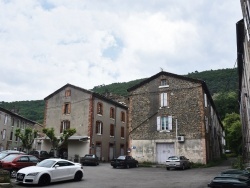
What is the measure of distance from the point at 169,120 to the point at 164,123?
2.24 feet

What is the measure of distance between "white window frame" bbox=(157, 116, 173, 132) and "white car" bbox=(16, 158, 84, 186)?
50.2 ft

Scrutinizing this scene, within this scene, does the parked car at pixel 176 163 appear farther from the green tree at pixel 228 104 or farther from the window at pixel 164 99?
the green tree at pixel 228 104

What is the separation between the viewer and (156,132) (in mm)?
30422

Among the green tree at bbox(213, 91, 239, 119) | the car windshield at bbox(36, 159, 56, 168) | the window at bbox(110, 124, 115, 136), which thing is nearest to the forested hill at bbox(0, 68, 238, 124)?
the green tree at bbox(213, 91, 239, 119)

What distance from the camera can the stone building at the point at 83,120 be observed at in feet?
114

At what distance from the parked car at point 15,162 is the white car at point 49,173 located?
2801 millimetres

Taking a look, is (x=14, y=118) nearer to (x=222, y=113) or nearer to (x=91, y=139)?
(x=91, y=139)

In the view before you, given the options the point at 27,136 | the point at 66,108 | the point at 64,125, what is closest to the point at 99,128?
the point at 64,125

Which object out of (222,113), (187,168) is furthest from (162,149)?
(222,113)

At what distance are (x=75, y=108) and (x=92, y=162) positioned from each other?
941 cm

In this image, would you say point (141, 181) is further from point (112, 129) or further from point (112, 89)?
point (112, 89)

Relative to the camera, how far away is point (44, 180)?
14.2 m

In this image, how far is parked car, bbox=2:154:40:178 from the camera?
1694 cm

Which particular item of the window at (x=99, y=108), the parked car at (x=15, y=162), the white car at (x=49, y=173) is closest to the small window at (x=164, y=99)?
the window at (x=99, y=108)
